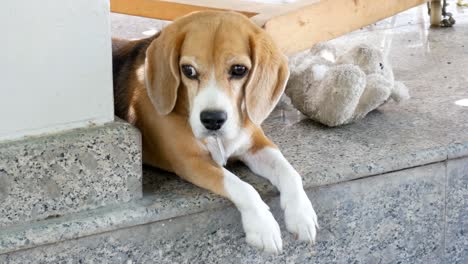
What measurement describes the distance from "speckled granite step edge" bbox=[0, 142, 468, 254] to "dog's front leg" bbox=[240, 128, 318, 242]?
0.08 m

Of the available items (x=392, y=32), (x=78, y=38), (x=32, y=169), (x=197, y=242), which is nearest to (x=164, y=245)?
(x=197, y=242)

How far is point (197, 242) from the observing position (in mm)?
2605

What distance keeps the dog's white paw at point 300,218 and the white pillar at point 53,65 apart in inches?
24.3

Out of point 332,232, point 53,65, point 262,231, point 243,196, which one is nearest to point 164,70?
point 53,65

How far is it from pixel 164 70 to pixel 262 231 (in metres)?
0.57

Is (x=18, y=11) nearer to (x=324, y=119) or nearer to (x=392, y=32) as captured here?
Result: (x=324, y=119)

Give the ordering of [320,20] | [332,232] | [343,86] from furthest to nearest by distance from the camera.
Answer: [320,20]
[343,86]
[332,232]

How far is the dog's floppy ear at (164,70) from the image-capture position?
8.32ft

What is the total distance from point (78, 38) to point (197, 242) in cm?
72

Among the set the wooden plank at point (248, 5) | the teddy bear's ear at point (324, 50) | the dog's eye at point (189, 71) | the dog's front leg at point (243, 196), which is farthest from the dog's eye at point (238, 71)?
the teddy bear's ear at point (324, 50)

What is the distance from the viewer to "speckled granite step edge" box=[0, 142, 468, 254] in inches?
92.7

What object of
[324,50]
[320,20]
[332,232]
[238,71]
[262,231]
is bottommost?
[332,232]

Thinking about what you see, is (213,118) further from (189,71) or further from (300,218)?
(300,218)

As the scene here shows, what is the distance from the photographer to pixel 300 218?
8.10ft
